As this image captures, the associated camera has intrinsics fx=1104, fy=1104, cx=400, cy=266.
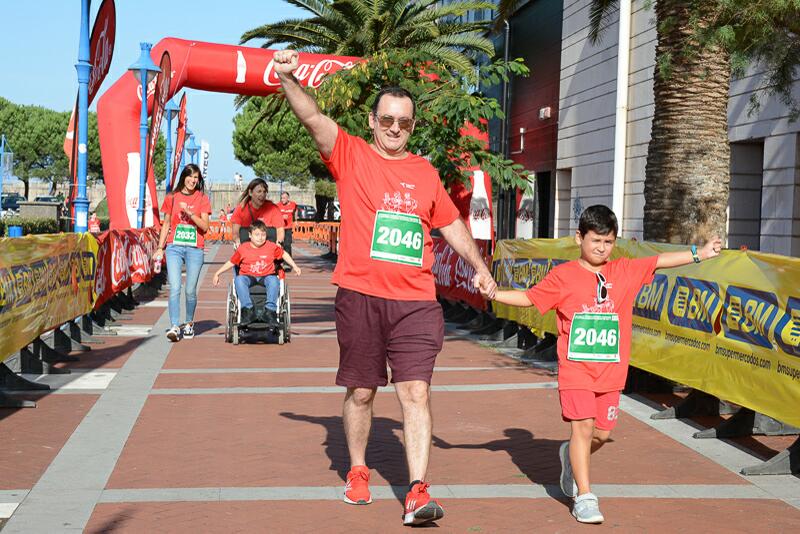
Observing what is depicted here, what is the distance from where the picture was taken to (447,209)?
5.69m

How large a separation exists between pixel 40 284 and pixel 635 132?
16.5m

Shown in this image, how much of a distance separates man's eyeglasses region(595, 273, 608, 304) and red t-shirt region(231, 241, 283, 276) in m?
7.76

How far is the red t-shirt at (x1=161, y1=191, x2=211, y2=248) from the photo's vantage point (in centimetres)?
1307

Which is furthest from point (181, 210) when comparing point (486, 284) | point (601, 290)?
point (601, 290)

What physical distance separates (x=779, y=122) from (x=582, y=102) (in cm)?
1098

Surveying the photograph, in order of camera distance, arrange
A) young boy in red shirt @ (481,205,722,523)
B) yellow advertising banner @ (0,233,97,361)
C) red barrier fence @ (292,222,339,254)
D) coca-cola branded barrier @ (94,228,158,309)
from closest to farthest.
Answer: young boy in red shirt @ (481,205,722,523) → yellow advertising banner @ (0,233,97,361) → coca-cola branded barrier @ (94,228,158,309) → red barrier fence @ (292,222,339,254)

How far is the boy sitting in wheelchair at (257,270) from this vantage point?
42.4ft

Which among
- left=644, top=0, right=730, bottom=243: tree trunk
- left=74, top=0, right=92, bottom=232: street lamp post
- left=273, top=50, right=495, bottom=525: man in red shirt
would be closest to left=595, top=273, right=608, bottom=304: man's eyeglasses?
left=273, top=50, right=495, bottom=525: man in red shirt

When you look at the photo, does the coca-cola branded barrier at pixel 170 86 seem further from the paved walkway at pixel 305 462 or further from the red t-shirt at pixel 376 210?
the red t-shirt at pixel 376 210

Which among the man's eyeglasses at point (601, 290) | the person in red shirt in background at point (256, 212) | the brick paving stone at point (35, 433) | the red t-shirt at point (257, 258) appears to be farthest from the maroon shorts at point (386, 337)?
the person in red shirt in background at point (256, 212)

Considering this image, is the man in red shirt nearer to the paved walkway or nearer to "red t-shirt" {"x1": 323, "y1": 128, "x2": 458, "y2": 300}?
"red t-shirt" {"x1": 323, "y1": 128, "x2": 458, "y2": 300}

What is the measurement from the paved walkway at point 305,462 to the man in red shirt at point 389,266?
2.18ft

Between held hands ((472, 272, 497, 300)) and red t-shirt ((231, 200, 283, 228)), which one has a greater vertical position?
red t-shirt ((231, 200, 283, 228))

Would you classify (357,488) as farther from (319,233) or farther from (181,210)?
(319,233)
